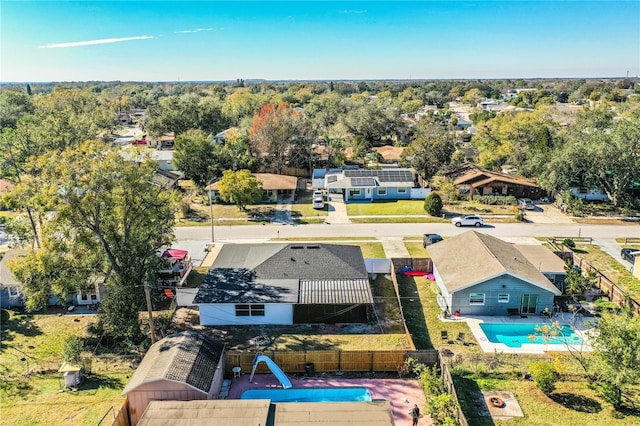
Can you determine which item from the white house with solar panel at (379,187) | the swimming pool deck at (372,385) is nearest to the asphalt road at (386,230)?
the white house with solar panel at (379,187)

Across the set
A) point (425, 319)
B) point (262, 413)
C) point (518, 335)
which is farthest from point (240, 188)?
point (262, 413)

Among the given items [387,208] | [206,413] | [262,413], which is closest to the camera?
[262,413]

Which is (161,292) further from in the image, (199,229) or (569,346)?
(569,346)

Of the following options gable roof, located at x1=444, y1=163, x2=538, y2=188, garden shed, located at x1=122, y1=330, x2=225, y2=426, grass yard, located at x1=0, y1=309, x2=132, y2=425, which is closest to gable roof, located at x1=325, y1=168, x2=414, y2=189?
gable roof, located at x1=444, y1=163, x2=538, y2=188

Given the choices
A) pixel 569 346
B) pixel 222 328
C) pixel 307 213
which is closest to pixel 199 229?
pixel 307 213

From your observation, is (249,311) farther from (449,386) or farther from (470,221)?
(470,221)

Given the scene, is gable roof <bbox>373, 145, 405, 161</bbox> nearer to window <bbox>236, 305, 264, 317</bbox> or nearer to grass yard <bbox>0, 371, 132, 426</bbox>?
window <bbox>236, 305, 264, 317</bbox>

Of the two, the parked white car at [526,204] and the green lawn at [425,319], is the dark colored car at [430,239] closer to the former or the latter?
the green lawn at [425,319]
